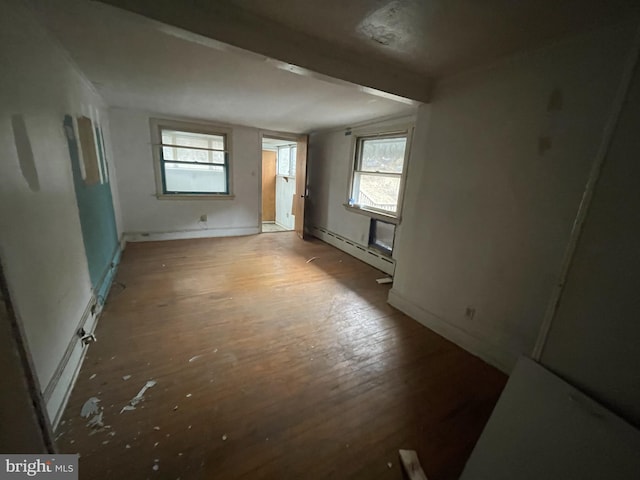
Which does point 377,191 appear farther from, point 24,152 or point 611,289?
point 24,152

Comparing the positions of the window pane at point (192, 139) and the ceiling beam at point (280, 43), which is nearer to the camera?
the ceiling beam at point (280, 43)

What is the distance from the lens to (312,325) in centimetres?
232

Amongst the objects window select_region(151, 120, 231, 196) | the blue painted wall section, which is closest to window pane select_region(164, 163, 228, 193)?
window select_region(151, 120, 231, 196)

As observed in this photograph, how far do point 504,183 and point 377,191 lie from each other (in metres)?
2.22

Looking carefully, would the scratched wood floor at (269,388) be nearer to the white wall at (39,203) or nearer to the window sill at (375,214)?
the white wall at (39,203)

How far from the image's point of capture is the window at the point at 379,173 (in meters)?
3.51

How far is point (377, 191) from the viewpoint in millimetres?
3932

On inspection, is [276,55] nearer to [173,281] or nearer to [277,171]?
[173,281]

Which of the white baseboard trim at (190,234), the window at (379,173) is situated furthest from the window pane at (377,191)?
the white baseboard trim at (190,234)

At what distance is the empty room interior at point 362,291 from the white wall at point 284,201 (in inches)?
148

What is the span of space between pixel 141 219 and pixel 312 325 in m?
3.91

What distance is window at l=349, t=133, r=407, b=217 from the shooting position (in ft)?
11.5

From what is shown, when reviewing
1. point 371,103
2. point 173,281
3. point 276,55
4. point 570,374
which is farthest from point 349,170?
point 570,374

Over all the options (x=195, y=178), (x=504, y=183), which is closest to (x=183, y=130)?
(x=195, y=178)
